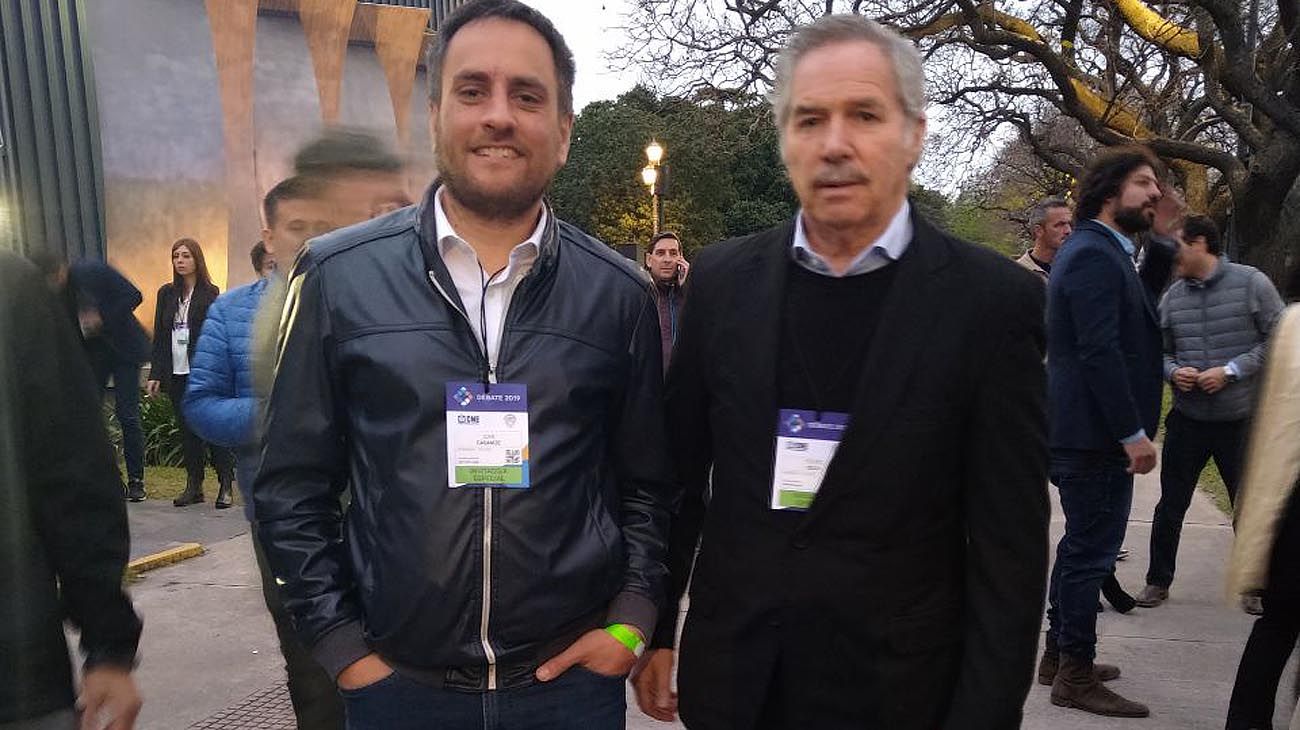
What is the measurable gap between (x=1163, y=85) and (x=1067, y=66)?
5572 mm

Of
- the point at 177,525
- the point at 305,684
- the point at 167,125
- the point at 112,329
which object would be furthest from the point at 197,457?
the point at 305,684

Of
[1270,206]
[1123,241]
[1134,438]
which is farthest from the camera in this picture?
[1270,206]

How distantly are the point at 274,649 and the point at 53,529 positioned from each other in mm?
3428

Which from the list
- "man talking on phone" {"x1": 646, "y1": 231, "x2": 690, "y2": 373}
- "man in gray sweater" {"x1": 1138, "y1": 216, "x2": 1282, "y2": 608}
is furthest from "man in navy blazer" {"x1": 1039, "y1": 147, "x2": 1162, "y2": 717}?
"man talking on phone" {"x1": 646, "y1": 231, "x2": 690, "y2": 373}

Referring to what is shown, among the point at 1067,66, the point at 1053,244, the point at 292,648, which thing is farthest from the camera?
the point at 1067,66

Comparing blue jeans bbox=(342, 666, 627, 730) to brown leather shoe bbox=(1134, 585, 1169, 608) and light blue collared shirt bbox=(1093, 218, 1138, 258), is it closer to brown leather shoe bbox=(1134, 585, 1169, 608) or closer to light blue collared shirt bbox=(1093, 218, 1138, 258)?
light blue collared shirt bbox=(1093, 218, 1138, 258)

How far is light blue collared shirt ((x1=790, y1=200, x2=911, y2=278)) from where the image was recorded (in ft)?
5.95

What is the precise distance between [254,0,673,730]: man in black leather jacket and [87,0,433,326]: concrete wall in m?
9.75

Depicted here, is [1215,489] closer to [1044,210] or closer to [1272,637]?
[1044,210]

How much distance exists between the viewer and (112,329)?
5.96 metres

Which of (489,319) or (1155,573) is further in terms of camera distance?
(1155,573)

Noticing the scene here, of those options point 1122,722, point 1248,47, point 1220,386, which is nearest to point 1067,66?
point 1248,47

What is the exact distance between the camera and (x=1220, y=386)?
4.93m

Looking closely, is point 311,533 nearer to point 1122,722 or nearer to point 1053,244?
point 1122,722
